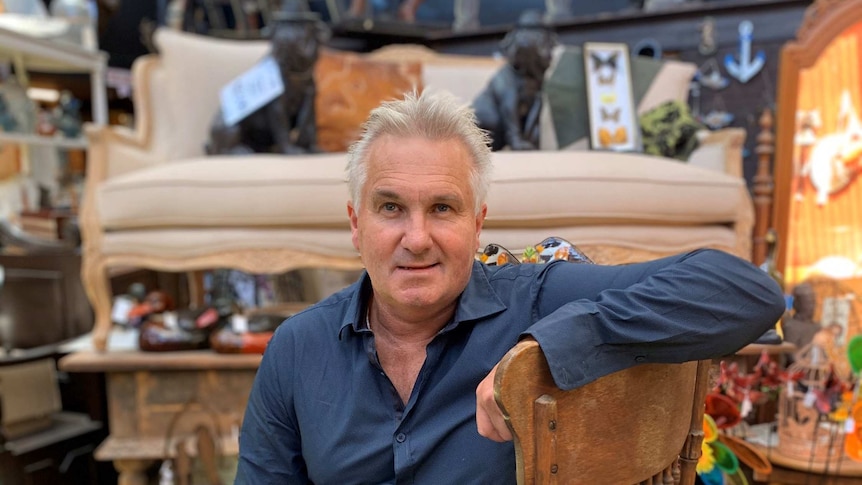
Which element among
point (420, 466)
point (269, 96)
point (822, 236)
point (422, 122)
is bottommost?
point (420, 466)

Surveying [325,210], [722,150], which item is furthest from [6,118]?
[722,150]

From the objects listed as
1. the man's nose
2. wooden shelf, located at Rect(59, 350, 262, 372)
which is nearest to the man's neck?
the man's nose

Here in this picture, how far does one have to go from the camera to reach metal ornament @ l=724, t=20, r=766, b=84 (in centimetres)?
301

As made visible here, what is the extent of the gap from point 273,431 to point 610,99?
176 centimetres

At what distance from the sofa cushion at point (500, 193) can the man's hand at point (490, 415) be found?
1.03 meters

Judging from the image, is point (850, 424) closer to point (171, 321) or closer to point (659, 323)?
point (659, 323)

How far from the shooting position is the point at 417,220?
747 millimetres

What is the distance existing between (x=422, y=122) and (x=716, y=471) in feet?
2.95

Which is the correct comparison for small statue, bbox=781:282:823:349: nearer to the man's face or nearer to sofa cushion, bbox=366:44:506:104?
the man's face

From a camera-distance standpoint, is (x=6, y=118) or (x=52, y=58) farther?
(x=52, y=58)

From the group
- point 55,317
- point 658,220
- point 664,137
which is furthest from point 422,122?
point 55,317

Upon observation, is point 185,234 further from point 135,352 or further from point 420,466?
point 420,466

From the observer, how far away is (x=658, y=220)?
5.84ft

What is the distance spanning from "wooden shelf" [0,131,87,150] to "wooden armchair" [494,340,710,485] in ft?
10.2
